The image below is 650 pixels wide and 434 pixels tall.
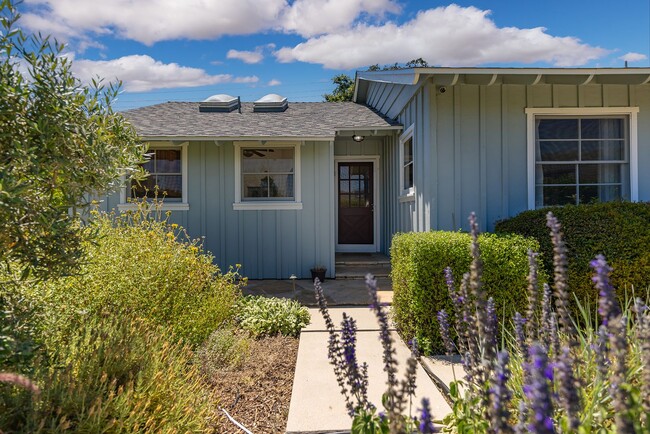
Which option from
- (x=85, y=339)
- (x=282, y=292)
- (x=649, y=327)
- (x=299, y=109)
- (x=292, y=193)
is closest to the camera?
(x=649, y=327)

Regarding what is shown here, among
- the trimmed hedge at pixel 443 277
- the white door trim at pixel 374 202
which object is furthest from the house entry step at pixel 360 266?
the trimmed hedge at pixel 443 277

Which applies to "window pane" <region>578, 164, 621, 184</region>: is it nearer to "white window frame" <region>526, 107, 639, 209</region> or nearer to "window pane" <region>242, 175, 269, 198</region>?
"white window frame" <region>526, 107, 639, 209</region>

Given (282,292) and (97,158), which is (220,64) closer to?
(282,292)

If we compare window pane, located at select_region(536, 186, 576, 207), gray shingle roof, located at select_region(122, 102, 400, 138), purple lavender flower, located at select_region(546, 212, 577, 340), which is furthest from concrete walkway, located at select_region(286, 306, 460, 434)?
gray shingle roof, located at select_region(122, 102, 400, 138)

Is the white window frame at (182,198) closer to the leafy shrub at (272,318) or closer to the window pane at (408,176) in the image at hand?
the leafy shrub at (272,318)

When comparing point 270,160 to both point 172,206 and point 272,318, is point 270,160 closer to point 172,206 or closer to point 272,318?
point 172,206

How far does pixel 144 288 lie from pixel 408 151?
5467mm

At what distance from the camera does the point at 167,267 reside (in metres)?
3.99

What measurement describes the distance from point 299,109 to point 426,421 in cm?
1037

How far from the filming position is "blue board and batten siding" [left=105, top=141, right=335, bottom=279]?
7934 mm

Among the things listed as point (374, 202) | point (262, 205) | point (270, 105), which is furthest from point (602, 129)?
point (270, 105)

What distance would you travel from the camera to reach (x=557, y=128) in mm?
5938

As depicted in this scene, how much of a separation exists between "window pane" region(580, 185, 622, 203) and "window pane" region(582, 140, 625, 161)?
0.44 m

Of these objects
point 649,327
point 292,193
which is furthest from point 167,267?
point 292,193
